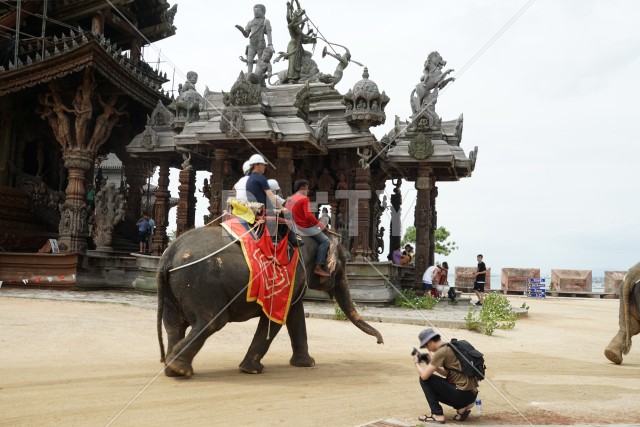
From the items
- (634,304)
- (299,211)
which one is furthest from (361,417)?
(634,304)

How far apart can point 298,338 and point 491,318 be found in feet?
18.1

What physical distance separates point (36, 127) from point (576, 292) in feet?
101

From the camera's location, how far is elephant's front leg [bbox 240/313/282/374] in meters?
7.06

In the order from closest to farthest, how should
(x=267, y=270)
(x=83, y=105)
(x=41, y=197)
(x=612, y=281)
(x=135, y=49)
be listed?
(x=267, y=270) < (x=83, y=105) < (x=41, y=197) < (x=135, y=49) < (x=612, y=281)

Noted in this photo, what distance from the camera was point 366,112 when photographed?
1541cm

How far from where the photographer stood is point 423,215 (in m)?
16.8

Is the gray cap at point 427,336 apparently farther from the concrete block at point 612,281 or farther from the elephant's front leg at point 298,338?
the concrete block at point 612,281

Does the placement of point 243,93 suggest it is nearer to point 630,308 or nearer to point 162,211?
point 162,211

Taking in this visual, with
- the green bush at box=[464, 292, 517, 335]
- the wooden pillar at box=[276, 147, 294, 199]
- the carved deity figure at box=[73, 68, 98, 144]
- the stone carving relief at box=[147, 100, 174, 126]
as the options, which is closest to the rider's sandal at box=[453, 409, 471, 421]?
the green bush at box=[464, 292, 517, 335]

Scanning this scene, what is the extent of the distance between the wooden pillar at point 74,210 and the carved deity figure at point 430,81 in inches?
408

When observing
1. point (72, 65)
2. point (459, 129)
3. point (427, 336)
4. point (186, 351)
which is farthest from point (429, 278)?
point (72, 65)

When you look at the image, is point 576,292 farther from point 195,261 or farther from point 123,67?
point 195,261

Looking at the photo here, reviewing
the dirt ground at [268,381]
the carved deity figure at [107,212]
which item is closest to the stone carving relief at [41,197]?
the carved deity figure at [107,212]

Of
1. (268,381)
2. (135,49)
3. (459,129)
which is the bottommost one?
(268,381)
